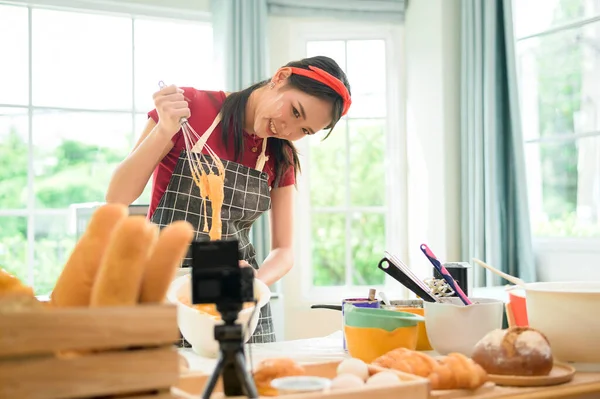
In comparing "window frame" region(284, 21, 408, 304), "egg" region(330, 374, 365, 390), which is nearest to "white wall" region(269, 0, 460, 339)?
"window frame" region(284, 21, 408, 304)

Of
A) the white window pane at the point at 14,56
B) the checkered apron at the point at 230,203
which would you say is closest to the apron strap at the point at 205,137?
the checkered apron at the point at 230,203

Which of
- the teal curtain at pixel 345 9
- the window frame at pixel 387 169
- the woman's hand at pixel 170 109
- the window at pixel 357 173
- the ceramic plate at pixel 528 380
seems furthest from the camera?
the window at pixel 357 173

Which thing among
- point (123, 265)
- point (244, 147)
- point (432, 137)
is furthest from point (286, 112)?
point (432, 137)

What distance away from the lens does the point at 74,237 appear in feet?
11.8

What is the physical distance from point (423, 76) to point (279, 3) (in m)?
0.94

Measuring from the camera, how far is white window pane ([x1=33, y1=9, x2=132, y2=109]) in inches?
142

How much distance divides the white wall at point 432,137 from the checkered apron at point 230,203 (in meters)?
1.88

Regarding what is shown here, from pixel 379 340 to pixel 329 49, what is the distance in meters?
3.08

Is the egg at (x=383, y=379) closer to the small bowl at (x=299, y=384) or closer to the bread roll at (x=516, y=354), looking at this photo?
the small bowl at (x=299, y=384)

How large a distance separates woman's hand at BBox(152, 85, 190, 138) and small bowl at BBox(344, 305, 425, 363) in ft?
2.66

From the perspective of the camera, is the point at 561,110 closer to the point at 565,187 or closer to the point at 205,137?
the point at 565,187

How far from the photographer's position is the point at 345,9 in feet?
13.2

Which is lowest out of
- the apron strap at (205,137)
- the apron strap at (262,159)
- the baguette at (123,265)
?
the baguette at (123,265)

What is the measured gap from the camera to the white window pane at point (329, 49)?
163 inches
